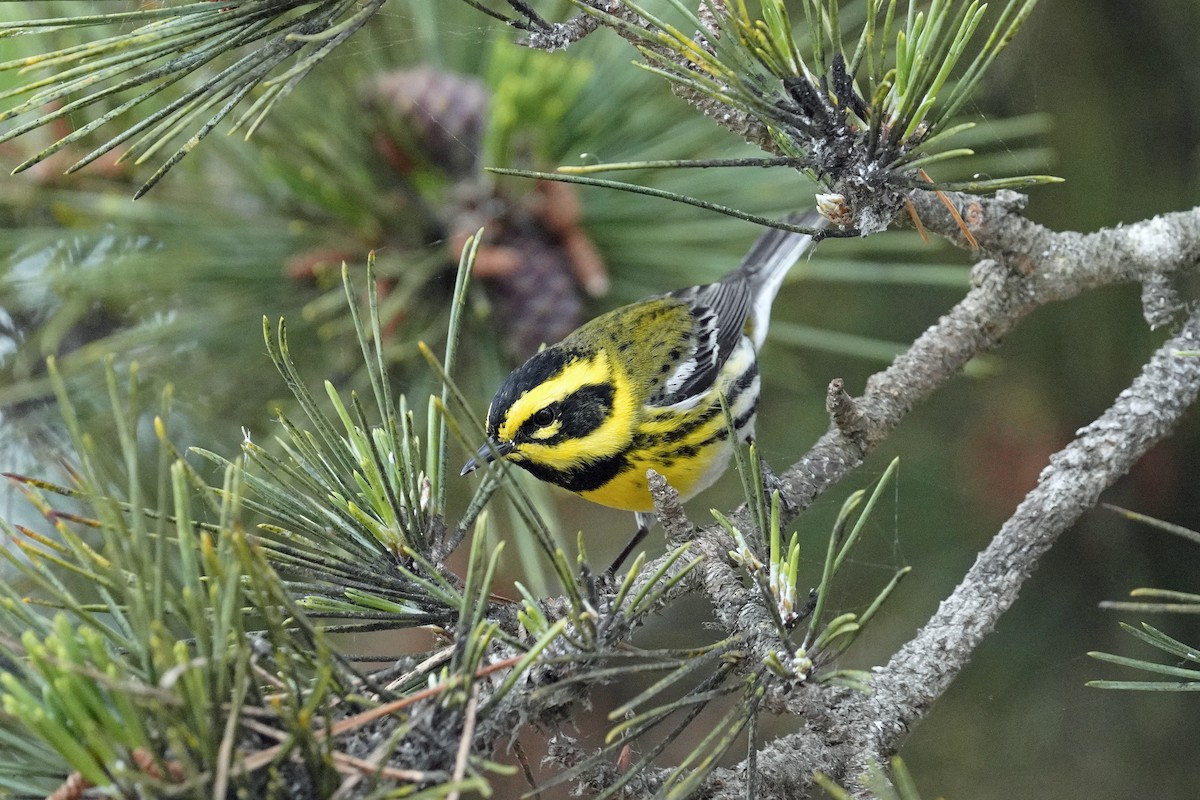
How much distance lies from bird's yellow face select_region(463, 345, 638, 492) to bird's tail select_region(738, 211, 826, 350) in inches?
17.6

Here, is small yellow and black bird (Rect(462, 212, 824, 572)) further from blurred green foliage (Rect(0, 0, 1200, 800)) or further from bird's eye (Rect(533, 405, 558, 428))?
blurred green foliage (Rect(0, 0, 1200, 800))

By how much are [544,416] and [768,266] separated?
2.47 ft

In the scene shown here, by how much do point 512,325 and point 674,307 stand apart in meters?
0.50

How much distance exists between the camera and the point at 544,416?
1397mm

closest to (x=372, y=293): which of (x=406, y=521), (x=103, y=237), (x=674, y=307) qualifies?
(x=406, y=521)

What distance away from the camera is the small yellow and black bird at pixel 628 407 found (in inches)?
53.8

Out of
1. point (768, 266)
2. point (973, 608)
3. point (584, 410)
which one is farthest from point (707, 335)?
point (973, 608)

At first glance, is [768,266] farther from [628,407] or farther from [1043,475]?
[1043,475]

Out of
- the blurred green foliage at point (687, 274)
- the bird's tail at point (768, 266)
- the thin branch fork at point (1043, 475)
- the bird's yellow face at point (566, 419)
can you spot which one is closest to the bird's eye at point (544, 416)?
the bird's yellow face at point (566, 419)

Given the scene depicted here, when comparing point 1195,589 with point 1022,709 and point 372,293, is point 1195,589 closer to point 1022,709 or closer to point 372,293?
point 1022,709

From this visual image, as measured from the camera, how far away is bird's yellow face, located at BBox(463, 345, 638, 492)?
1.30 meters

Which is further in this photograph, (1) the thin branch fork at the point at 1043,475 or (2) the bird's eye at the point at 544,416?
(2) the bird's eye at the point at 544,416

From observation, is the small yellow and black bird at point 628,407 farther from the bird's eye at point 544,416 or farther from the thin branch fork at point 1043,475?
the thin branch fork at point 1043,475

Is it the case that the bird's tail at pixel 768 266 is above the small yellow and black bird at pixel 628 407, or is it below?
above
